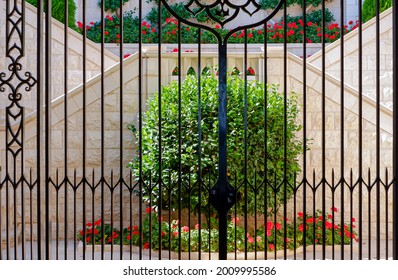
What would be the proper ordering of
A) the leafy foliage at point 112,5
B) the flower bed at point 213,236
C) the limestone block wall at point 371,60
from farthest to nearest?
the leafy foliage at point 112,5, the limestone block wall at point 371,60, the flower bed at point 213,236

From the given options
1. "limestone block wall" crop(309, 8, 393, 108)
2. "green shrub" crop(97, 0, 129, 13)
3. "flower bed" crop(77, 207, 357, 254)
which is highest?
"green shrub" crop(97, 0, 129, 13)

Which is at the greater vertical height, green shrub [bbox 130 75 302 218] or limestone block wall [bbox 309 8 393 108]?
limestone block wall [bbox 309 8 393 108]

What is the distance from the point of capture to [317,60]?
10.1 meters

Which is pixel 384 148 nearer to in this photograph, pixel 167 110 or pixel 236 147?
pixel 236 147

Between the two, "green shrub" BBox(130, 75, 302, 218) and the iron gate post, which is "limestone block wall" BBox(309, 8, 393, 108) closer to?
"green shrub" BBox(130, 75, 302, 218)

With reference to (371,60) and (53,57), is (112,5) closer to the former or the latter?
(53,57)

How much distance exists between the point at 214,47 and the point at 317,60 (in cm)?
228

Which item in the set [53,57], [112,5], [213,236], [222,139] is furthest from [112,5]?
[222,139]

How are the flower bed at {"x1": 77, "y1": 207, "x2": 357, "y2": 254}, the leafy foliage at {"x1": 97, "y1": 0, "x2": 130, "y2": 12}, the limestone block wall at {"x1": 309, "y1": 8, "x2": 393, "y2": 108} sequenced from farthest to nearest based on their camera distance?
1. the leafy foliage at {"x1": 97, "y1": 0, "x2": 130, "y2": 12}
2. the limestone block wall at {"x1": 309, "y1": 8, "x2": 393, "y2": 108}
3. the flower bed at {"x1": 77, "y1": 207, "x2": 357, "y2": 254}

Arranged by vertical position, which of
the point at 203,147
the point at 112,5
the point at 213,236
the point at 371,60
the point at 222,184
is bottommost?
the point at 213,236

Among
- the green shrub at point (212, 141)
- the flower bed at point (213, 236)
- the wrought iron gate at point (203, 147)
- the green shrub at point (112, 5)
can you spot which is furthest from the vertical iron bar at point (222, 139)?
the green shrub at point (112, 5)

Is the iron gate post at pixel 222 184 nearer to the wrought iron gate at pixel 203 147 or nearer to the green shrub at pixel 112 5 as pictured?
the wrought iron gate at pixel 203 147

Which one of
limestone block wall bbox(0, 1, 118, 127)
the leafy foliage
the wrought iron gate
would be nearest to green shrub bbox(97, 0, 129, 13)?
the leafy foliage

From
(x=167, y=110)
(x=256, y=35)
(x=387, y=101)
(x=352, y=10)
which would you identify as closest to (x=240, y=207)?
(x=167, y=110)
